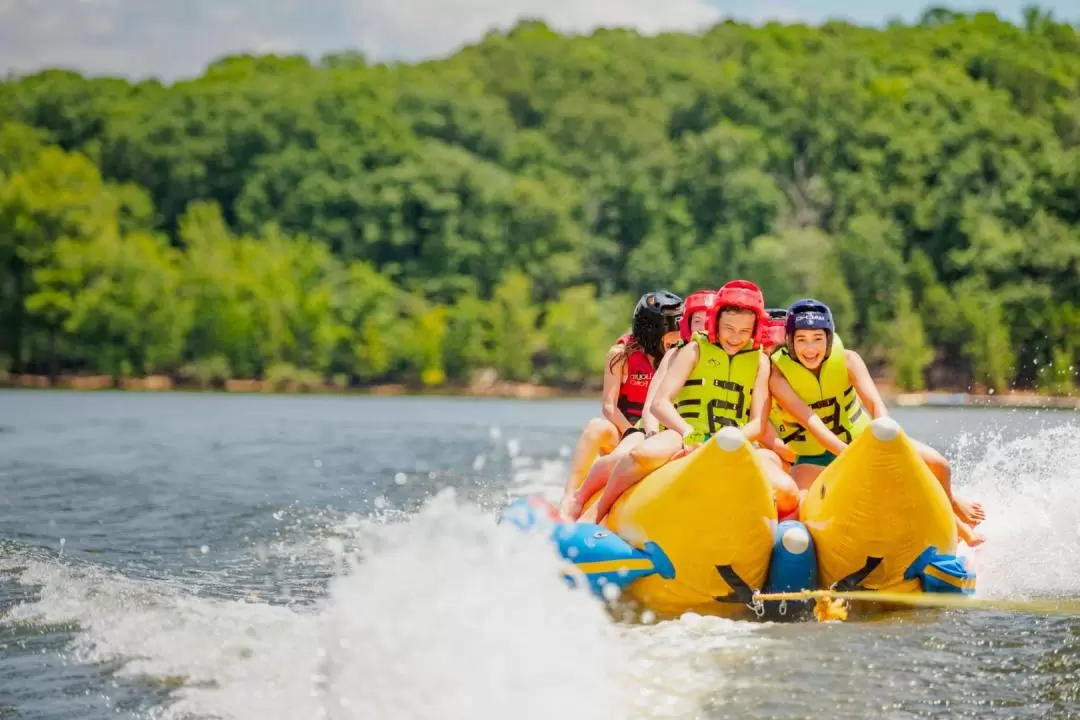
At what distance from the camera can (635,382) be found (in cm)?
770

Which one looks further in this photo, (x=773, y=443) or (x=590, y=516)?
(x=773, y=443)

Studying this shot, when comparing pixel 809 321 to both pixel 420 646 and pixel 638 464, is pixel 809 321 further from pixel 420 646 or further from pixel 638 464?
pixel 420 646

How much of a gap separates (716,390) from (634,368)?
95 centimetres

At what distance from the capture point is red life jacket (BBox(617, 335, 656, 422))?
25.2 ft

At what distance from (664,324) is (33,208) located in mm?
42644

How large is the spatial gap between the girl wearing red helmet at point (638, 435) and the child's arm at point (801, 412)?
0.45 meters

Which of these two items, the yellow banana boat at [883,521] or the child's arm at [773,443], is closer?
the yellow banana boat at [883,521]

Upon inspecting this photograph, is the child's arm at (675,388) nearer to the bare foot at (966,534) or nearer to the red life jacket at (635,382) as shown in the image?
the red life jacket at (635,382)

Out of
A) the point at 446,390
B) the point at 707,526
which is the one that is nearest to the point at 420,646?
the point at 707,526

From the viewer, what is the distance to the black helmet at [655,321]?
25.0ft

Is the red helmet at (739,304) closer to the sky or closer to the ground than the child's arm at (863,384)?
closer to the sky

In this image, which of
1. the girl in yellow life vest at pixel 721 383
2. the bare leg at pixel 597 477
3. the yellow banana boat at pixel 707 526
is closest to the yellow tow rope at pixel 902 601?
the yellow banana boat at pixel 707 526

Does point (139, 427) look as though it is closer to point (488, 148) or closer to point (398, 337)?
Result: point (398, 337)

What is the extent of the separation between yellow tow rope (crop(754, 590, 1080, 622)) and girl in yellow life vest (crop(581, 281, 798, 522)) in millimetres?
541
